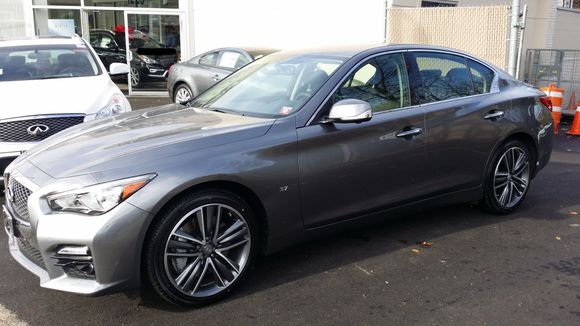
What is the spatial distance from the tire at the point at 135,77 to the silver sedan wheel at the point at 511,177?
38.0 feet

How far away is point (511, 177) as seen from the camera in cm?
516

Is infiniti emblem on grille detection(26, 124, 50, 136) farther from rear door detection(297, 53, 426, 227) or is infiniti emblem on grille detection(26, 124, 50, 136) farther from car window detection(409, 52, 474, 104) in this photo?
car window detection(409, 52, 474, 104)

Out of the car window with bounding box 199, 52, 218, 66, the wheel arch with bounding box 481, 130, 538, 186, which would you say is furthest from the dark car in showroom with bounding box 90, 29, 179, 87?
the wheel arch with bounding box 481, 130, 538, 186

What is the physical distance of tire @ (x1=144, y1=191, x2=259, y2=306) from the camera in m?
3.19

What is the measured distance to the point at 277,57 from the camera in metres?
4.82

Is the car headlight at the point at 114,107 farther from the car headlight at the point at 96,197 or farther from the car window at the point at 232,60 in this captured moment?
the car window at the point at 232,60

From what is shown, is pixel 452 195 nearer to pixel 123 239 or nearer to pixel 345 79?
pixel 345 79

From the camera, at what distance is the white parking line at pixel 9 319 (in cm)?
323

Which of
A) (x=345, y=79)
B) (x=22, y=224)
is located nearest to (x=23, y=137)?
(x=22, y=224)

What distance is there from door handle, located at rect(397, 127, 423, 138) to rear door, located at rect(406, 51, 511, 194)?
0.34ft

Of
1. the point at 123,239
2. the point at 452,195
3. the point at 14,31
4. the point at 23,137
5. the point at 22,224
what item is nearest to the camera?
the point at 123,239

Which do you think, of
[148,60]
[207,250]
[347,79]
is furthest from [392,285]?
[148,60]

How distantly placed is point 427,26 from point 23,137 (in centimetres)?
845

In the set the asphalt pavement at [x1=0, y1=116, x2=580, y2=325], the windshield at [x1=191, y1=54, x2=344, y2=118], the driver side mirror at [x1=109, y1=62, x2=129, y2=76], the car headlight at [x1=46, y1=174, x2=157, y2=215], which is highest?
the windshield at [x1=191, y1=54, x2=344, y2=118]
